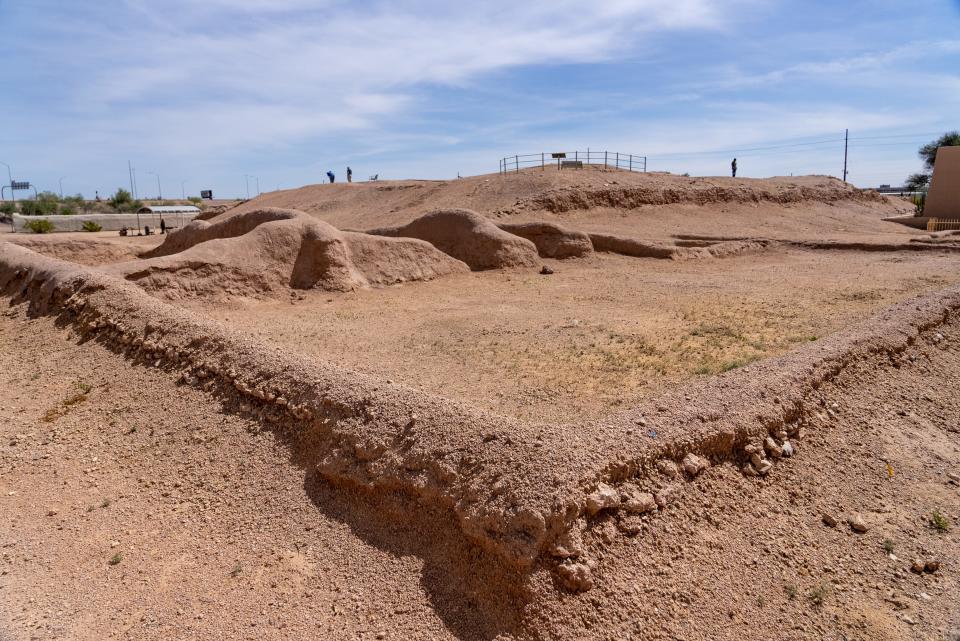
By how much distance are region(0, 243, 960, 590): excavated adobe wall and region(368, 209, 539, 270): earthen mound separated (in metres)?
8.76

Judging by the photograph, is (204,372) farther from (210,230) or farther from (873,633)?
(210,230)

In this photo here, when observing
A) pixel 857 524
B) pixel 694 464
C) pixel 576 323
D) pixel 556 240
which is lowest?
pixel 857 524

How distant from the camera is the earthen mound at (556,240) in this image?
55.1 feet

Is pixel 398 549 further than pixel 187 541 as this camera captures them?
No

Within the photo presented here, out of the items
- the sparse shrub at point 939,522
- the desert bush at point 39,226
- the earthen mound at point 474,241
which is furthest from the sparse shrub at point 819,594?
the desert bush at point 39,226

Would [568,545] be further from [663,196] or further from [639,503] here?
[663,196]

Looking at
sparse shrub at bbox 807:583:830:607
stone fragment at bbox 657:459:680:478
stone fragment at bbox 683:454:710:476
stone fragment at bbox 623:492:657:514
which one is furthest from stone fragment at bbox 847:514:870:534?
stone fragment at bbox 623:492:657:514

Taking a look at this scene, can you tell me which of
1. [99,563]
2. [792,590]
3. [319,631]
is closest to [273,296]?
[99,563]

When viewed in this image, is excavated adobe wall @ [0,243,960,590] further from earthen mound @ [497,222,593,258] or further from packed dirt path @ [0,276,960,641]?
earthen mound @ [497,222,593,258]

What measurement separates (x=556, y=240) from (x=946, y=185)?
20.6 m

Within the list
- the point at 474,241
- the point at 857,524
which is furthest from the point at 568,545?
the point at 474,241

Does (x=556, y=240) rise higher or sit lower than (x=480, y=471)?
higher

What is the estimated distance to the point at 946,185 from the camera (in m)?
27.1

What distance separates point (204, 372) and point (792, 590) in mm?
5442
